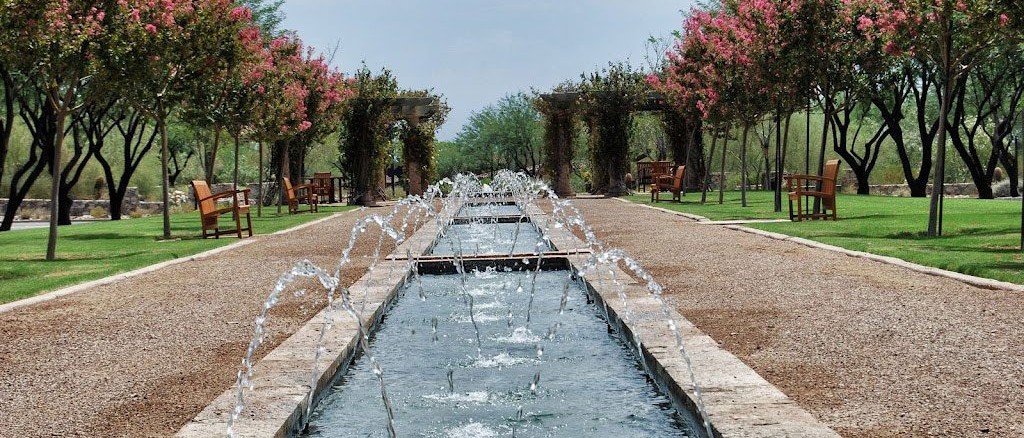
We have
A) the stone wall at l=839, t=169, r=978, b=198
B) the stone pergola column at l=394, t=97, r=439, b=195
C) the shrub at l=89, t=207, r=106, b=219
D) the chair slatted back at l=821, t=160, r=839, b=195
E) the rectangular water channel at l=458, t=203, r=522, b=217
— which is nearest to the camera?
the chair slatted back at l=821, t=160, r=839, b=195

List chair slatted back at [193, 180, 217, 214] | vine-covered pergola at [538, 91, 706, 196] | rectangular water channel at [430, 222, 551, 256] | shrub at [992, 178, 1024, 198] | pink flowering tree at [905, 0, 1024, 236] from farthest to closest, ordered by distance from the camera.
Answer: shrub at [992, 178, 1024, 198]
vine-covered pergola at [538, 91, 706, 196]
chair slatted back at [193, 180, 217, 214]
rectangular water channel at [430, 222, 551, 256]
pink flowering tree at [905, 0, 1024, 236]

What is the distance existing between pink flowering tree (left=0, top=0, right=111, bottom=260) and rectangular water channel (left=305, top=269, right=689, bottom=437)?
20.4ft

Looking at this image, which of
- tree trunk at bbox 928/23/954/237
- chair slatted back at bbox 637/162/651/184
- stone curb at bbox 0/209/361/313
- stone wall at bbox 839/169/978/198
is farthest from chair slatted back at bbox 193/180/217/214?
stone wall at bbox 839/169/978/198

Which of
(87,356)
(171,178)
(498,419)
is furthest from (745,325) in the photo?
(171,178)

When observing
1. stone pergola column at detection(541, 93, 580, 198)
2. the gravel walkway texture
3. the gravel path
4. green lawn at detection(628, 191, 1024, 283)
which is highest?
stone pergola column at detection(541, 93, 580, 198)

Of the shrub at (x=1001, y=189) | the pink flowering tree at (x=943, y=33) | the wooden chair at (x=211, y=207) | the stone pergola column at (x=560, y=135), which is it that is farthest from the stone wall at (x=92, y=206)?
the shrub at (x=1001, y=189)

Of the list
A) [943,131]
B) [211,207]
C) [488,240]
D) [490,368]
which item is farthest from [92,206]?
[490,368]

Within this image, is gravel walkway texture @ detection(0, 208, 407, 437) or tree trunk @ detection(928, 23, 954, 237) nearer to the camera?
gravel walkway texture @ detection(0, 208, 407, 437)

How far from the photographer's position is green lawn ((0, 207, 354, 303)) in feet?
34.6

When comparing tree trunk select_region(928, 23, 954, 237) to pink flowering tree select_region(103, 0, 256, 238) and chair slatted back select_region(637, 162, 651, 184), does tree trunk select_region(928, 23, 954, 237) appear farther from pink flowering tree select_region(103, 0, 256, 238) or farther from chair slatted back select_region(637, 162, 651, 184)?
chair slatted back select_region(637, 162, 651, 184)

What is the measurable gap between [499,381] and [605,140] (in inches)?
1188

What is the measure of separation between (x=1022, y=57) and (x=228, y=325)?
3032 cm

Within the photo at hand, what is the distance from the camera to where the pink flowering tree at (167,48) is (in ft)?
47.0

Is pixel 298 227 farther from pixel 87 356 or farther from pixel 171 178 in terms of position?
pixel 171 178
